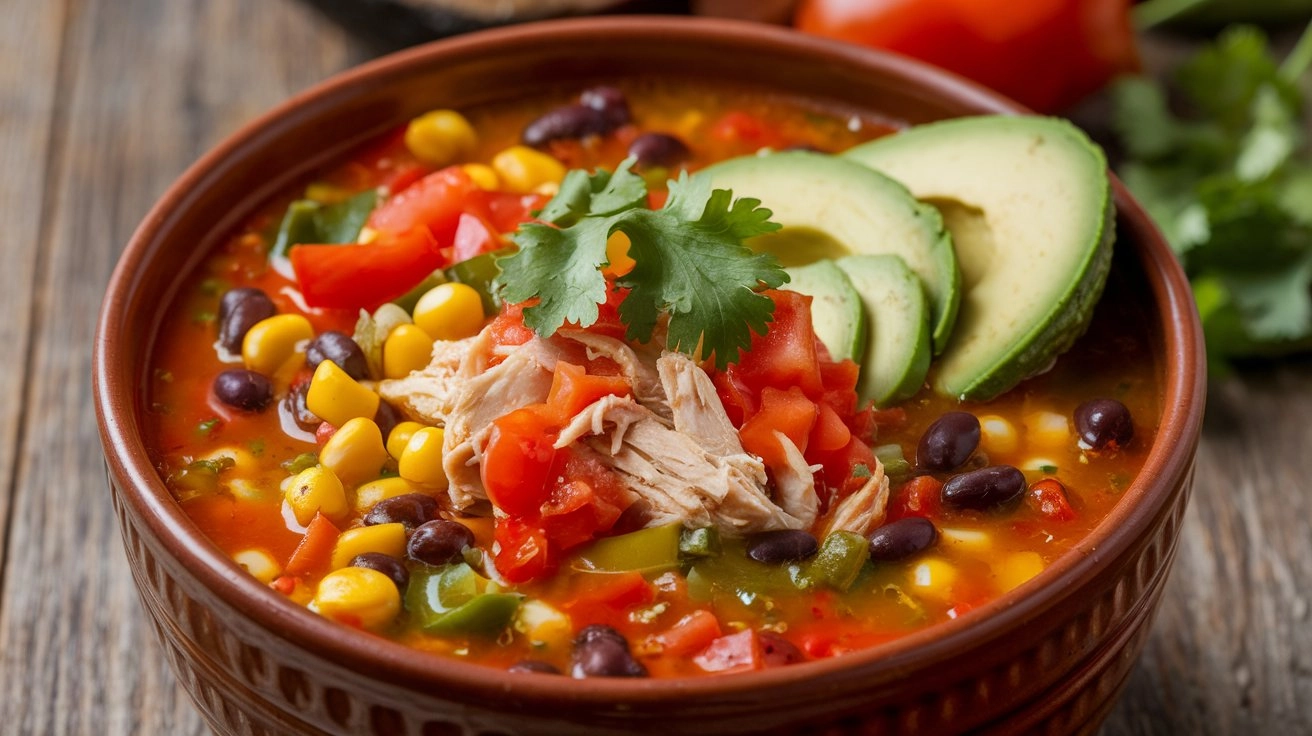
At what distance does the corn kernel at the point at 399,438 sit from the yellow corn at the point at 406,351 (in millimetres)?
213

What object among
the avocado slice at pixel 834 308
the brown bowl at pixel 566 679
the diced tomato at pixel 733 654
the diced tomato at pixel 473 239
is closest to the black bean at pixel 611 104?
the diced tomato at pixel 473 239

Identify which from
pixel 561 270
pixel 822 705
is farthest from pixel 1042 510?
pixel 561 270

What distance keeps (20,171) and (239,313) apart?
2719 mm

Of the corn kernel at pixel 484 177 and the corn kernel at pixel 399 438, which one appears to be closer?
the corn kernel at pixel 399 438

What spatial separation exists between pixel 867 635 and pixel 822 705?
407 millimetres

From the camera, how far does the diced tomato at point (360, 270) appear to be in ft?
14.1

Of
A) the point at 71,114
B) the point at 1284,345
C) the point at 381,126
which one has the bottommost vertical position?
the point at 1284,345

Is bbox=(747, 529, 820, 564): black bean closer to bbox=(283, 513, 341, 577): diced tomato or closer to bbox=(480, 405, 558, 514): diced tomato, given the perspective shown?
bbox=(480, 405, 558, 514): diced tomato

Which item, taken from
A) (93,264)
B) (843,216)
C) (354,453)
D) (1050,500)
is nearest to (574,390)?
(354,453)

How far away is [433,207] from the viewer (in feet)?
14.9

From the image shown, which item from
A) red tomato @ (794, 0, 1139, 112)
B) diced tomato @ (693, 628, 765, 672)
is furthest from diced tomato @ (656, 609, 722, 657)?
red tomato @ (794, 0, 1139, 112)

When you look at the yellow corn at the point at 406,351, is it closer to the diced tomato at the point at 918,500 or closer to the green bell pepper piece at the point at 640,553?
the green bell pepper piece at the point at 640,553

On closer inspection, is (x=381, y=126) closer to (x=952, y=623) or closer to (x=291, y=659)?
(x=291, y=659)

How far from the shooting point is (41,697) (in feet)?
14.8
